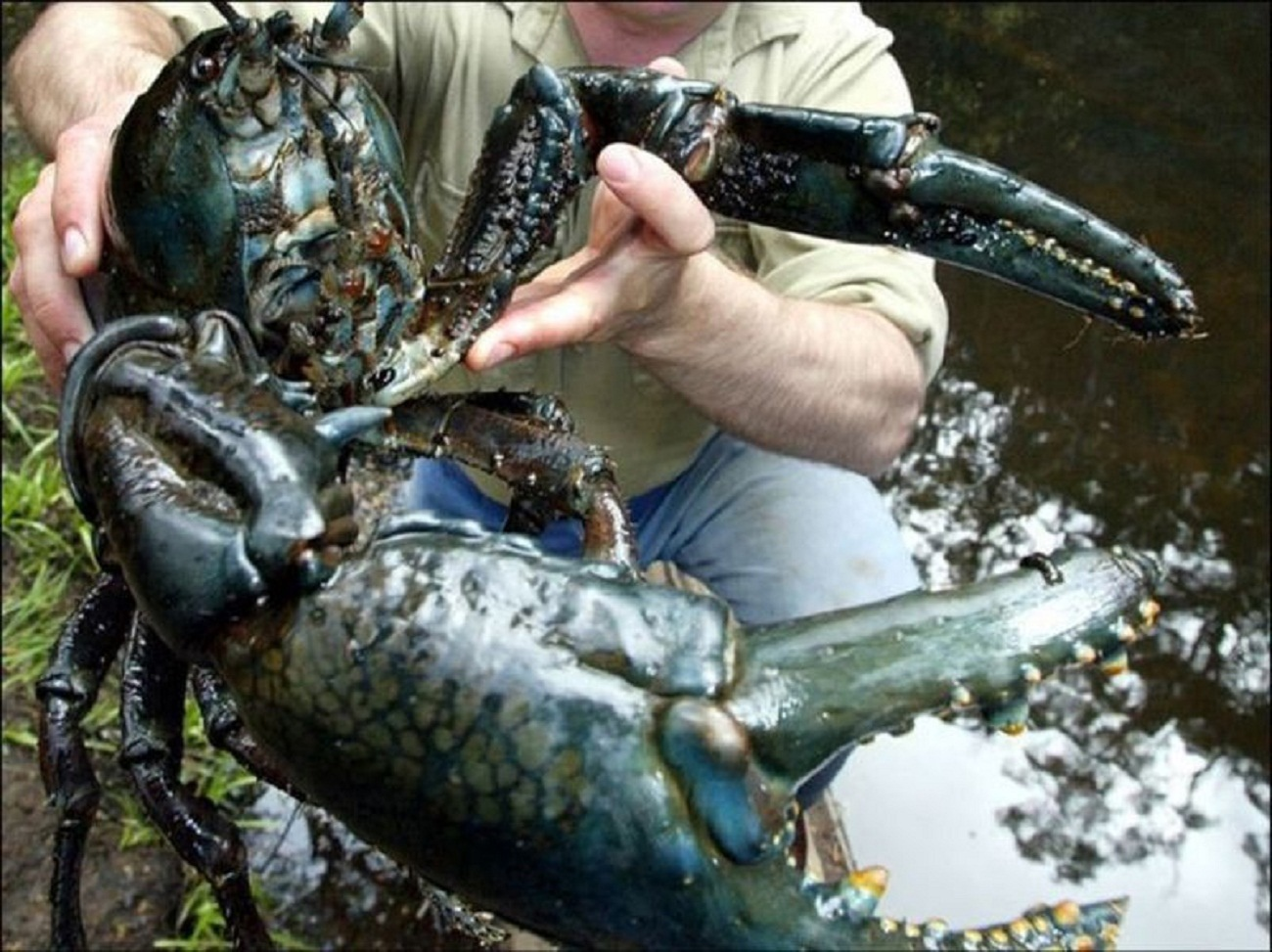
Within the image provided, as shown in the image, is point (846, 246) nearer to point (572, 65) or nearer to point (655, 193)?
point (572, 65)

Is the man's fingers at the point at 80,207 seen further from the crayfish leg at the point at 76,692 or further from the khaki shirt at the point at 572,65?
the khaki shirt at the point at 572,65

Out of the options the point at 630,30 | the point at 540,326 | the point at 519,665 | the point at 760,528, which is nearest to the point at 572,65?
the point at 630,30

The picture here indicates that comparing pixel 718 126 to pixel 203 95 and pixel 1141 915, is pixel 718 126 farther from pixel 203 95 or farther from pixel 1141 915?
pixel 1141 915

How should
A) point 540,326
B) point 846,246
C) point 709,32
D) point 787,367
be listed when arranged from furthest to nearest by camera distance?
point 709,32
point 846,246
point 787,367
point 540,326

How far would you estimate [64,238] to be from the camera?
211 cm

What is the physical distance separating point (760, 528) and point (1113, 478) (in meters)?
2.17

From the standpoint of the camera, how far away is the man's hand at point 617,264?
1.94 meters

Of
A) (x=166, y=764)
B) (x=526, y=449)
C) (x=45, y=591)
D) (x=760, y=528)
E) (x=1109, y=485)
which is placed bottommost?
(x=1109, y=485)

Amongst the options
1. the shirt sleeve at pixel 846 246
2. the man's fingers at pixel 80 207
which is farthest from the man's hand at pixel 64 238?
the shirt sleeve at pixel 846 246

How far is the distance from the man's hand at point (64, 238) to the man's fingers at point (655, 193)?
732 millimetres

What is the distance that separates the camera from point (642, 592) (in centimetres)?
125

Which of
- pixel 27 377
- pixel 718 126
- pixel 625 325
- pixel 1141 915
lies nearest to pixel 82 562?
pixel 27 377

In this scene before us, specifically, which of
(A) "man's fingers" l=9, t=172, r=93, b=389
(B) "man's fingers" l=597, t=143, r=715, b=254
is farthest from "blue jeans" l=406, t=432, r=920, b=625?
(B) "man's fingers" l=597, t=143, r=715, b=254

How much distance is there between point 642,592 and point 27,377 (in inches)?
137
